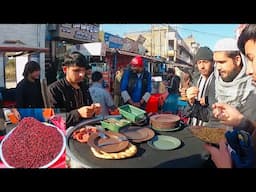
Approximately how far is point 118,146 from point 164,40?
3.19 ft

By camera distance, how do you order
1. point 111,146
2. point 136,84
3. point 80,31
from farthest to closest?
point 136,84, point 80,31, point 111,146

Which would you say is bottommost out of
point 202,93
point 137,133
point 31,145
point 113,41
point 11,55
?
point 31,145

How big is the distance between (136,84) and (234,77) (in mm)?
756

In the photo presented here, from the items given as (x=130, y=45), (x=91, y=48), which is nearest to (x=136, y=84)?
(x=130, y=45)

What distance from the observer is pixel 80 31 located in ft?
6.77

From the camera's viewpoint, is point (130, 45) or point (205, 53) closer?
point (205, 53)

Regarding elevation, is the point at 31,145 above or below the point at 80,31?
below

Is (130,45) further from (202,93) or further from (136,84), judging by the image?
(202,93)

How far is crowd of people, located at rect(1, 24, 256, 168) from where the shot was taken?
6.47ft

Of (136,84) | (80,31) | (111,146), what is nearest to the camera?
(111,146)

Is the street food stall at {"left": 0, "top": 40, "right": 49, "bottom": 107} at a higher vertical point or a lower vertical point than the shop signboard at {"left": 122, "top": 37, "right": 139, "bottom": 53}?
lower

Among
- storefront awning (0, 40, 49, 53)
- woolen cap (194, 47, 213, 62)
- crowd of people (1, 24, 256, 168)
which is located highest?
storefront awning (0, 40, 49, 53)

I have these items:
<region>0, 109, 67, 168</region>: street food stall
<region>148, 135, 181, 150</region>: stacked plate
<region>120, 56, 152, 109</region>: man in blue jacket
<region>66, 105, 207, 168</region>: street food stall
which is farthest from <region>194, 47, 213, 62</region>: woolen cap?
<region>0, 109, 67, 168</region>: street food stall

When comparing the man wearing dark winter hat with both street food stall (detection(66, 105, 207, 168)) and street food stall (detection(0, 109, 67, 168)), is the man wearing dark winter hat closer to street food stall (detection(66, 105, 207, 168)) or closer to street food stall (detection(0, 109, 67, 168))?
street food stall (detection(66, 105, 207, 168))
